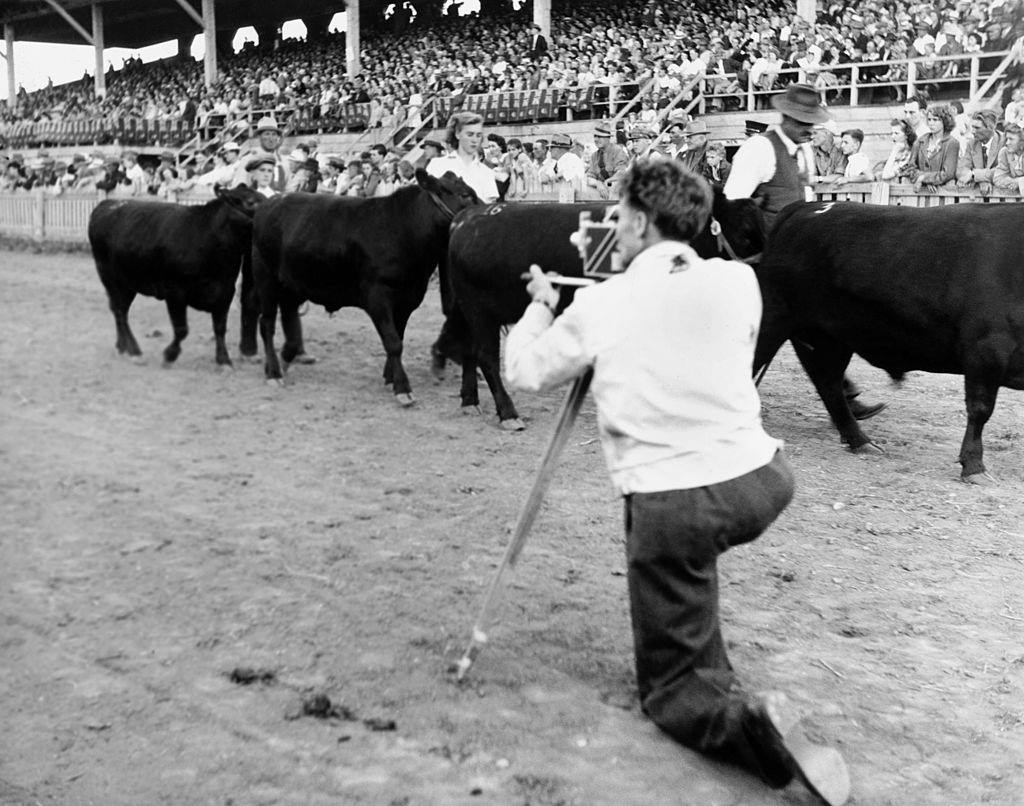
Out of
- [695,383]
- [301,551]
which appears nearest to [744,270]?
[695,383]

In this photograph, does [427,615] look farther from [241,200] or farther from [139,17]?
[139,17]

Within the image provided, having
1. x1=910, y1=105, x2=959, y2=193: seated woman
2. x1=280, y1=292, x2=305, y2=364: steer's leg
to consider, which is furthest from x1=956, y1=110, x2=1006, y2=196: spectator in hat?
x1=280, y1=292, x2=305, y2=364: steer's leg

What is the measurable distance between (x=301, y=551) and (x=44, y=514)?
1.37 m

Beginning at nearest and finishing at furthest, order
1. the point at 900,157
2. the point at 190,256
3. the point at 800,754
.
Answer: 1. the point at 800,754
2. the point at 190,256
3. the point at 900,157

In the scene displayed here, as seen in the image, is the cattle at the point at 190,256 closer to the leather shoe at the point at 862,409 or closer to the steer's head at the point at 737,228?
the steer's head at the point at 737,228

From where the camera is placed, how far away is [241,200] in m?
9.77

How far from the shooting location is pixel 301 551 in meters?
5.17

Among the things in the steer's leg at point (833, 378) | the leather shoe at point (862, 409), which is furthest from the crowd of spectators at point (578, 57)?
the leather shoe at point (862, 409)

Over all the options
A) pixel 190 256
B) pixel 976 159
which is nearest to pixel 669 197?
pixel 190 256

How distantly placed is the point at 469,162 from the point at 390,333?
145cm

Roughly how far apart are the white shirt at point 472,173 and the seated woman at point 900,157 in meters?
6.25

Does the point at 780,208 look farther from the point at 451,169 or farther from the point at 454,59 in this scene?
the point at 454,59

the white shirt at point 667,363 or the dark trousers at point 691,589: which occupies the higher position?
the white shirt at point 667,363

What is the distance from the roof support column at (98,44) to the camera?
40.8 m
